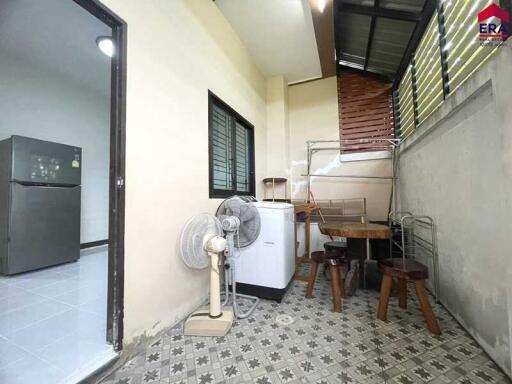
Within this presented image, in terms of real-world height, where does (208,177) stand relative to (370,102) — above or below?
below

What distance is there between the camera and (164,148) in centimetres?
171

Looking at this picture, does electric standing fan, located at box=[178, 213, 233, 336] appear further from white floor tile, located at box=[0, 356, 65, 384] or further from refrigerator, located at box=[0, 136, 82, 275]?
refrigerator, located at box=[0, 136, 82, 275]

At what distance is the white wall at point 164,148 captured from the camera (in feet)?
4.74

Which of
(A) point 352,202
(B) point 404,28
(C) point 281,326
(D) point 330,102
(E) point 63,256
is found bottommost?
(C) point 281,326

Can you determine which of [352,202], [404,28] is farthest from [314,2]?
[352,202]

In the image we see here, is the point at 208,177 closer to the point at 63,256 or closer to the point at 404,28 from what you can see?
the point at 63,256

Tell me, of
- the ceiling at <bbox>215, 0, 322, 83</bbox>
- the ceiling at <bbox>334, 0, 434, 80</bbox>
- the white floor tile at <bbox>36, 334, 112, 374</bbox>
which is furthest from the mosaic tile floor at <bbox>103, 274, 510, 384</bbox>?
the ceiling at <bbox>215, 0, 322, 83</bbox>

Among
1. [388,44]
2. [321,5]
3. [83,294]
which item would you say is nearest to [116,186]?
[83,294]

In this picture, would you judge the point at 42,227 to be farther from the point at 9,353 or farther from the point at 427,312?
the point at 427,312

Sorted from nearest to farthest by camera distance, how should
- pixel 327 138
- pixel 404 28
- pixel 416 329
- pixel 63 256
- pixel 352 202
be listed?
pixel 416 329
pixel 404 28
pixel 63 256
pixel 352 202
pixel 327 138

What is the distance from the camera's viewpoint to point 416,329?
5.36 ft

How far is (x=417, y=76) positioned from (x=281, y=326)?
3.16 m

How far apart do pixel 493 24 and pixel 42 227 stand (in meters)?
4.62

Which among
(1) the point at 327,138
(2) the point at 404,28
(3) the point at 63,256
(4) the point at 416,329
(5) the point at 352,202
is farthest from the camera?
(1) the point at 327,138
